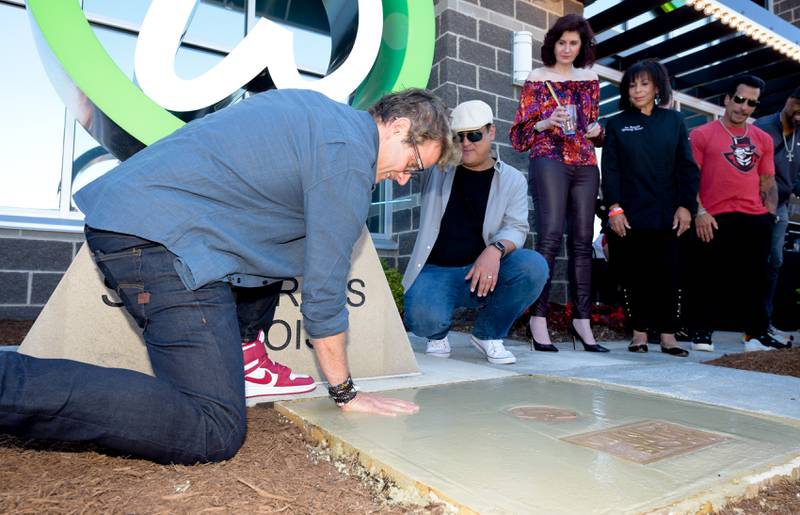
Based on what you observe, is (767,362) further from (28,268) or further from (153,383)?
(28,268)

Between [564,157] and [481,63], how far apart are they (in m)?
1.76

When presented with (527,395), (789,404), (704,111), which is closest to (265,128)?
(527,395)

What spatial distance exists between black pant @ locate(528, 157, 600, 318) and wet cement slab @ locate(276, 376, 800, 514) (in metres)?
1.44

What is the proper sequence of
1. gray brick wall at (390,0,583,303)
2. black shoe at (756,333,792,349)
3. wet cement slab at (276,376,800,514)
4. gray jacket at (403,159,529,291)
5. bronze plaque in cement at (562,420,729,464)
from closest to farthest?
1. wet cement slab at (276,376,800,514)
2. bronze plaque in cement at (562,420,729,464)
3. gray jacket at (403,159,529,291)
4. black shoe at (756,333,792,349)
5. gray brick wall at (390,0,583,303)

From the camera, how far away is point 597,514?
997 millimetres

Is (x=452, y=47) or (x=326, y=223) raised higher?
(x=452, y=47)

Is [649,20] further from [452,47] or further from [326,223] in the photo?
[326,223]

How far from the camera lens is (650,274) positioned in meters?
3.52

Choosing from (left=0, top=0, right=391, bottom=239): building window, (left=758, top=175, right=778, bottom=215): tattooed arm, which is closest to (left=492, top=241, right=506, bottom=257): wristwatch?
(left=758, top=175, right=778, bottom=215): tattooed arm

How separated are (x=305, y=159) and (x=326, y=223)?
182 millimetres

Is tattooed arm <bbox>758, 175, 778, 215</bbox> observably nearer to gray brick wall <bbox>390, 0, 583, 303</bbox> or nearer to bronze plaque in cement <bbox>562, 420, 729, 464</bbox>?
gray brick wall <bbox>390, 0, 583, 303</bbox>

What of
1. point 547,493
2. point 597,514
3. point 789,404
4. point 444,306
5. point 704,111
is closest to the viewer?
point 597,514

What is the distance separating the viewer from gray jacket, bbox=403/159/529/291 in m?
3.05

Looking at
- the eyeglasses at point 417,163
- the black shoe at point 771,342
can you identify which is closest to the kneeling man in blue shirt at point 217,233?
the eyeglasses at point 417,163
